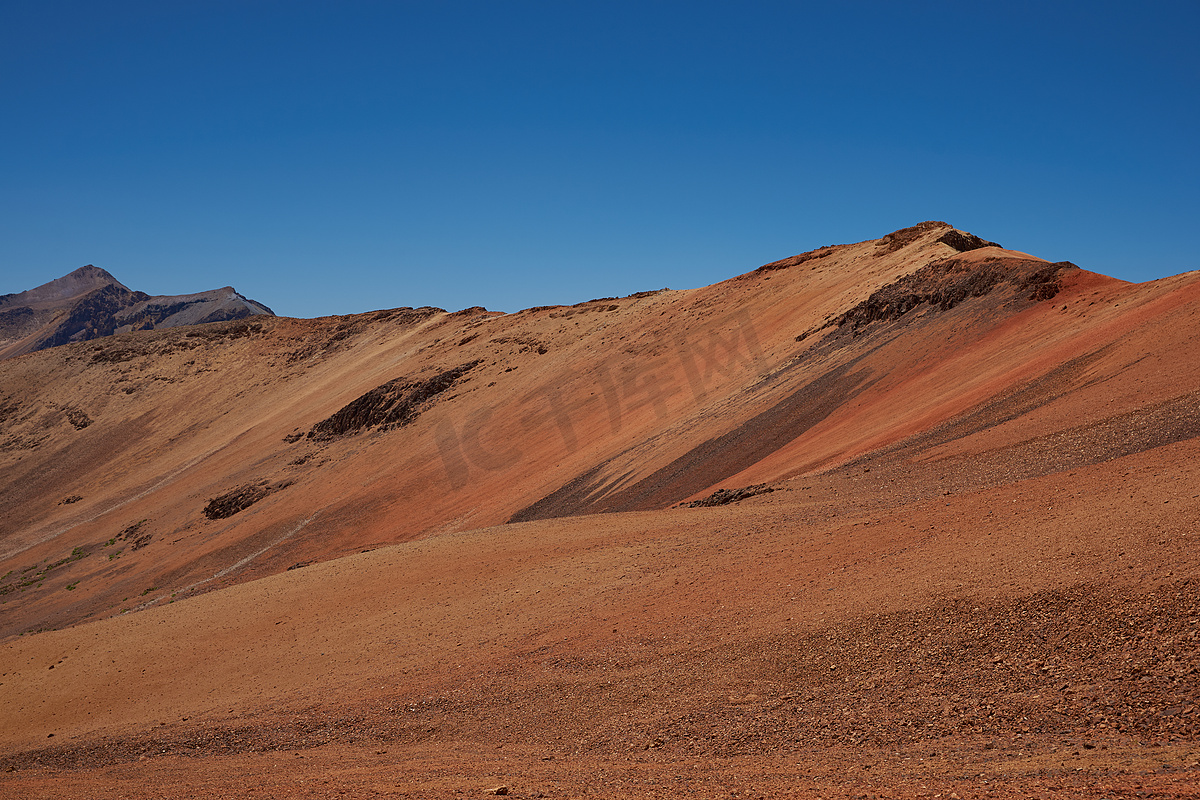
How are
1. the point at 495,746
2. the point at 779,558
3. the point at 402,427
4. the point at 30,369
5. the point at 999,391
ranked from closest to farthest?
the point at 495,746 < the point at 779,558 < the point at 999,391 < the point at 402,427 < the point at 30,369

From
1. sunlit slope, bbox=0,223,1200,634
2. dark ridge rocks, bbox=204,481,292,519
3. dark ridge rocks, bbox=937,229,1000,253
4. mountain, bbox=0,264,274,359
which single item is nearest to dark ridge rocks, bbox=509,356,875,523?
sunlit slope, bbox=0,223,1200,634

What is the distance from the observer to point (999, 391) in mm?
18766

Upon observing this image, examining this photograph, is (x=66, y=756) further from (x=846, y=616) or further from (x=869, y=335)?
(x=869, y=335)

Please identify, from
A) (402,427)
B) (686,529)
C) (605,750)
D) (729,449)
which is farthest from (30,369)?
(605,750)

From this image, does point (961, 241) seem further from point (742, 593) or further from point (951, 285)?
point (742, 593)

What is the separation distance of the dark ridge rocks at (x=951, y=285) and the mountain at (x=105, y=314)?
128m

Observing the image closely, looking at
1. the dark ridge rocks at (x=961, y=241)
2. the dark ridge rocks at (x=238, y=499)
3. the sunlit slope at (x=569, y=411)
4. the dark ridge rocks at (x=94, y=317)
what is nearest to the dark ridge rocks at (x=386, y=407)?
the sunlit slope at (x=569, y=411)

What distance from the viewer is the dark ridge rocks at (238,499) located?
3769 cm

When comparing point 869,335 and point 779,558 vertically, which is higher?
point 869,335

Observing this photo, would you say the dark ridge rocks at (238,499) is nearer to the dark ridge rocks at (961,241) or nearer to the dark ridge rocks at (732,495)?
the dark ridge rocks at (732,495)

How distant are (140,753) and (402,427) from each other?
3083 cm

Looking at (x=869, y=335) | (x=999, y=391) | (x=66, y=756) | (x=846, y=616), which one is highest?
(x=869, y=335)

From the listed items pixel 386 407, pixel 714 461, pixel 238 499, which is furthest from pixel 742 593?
pixel 386 407

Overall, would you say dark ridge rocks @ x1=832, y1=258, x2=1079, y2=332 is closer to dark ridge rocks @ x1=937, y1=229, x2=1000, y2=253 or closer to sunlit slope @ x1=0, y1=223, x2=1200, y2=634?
sunlit slope @ x1=0, y1=223, x2=1200, y2=634
